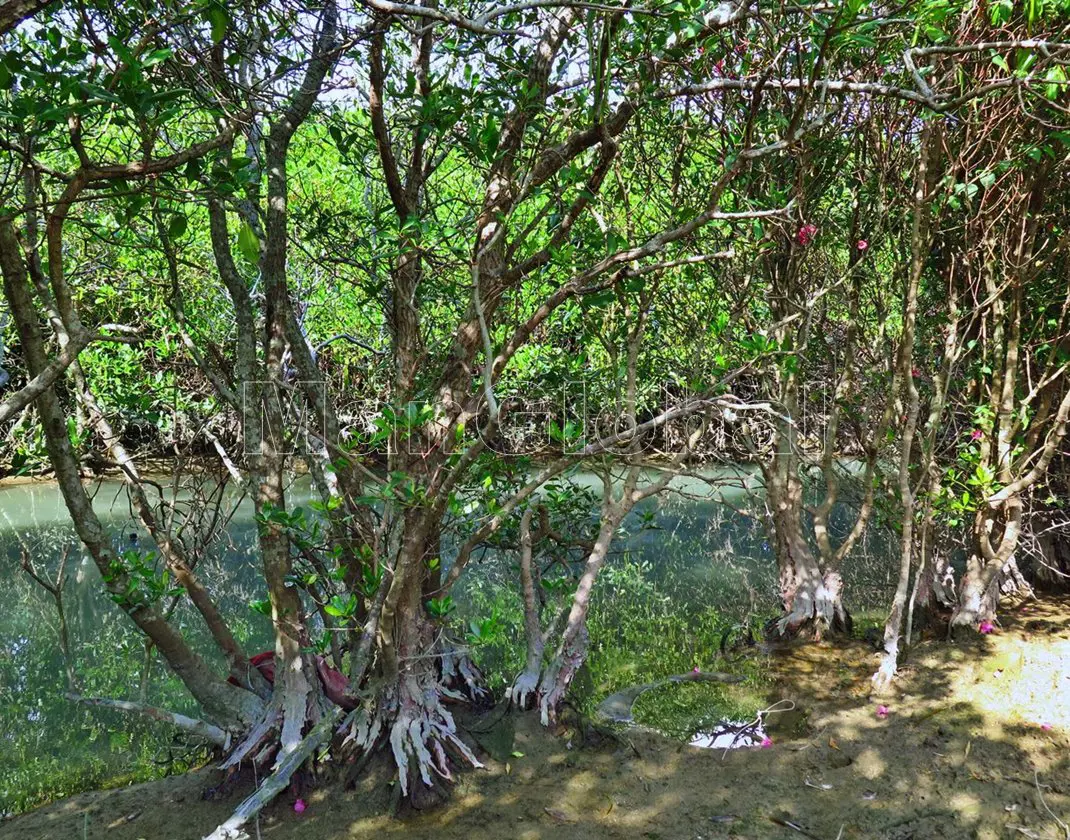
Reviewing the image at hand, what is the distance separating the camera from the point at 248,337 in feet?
12.5

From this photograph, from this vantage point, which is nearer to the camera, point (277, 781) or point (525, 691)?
point (277, 781)

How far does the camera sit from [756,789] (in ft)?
11.6

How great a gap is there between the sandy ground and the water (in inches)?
25.0

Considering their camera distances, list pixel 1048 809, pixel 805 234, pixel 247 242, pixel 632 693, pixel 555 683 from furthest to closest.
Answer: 1. pixel 632 693
2. pixel 805 234
3. pixel 555 683
4. pixel 1048 809
5. pixel 247 242

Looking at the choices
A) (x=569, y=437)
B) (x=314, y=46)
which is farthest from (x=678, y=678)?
(x=314, y=46)

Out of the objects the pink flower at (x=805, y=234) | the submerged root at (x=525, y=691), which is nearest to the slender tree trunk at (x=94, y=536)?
the submerged root at (x=525, y=691)

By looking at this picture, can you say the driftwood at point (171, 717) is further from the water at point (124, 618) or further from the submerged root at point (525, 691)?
the submerged root at point (525, 691)

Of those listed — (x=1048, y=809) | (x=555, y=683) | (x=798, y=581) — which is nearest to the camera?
(x=1048, y=809)

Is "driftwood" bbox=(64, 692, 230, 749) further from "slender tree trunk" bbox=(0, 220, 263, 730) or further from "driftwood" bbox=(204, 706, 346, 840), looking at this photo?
"driftwood" bbox=(204, 706, 346, 840)

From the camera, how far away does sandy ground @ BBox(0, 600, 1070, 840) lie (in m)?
3.28

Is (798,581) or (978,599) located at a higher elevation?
(978,599)

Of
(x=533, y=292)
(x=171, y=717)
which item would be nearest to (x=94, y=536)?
(x=171, y=717)

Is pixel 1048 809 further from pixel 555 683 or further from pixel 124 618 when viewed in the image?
pixel 124 618

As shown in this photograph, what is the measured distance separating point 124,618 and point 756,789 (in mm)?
6571
